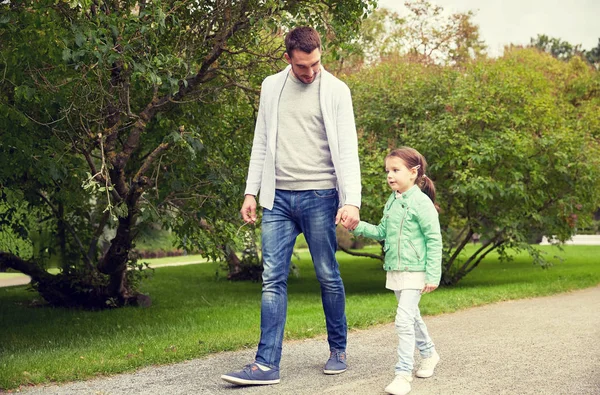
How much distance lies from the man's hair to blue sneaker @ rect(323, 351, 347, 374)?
2.01 meters

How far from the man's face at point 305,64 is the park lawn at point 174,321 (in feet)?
7.93

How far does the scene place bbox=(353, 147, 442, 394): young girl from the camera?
482cm

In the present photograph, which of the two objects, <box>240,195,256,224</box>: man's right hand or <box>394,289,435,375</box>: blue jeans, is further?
<box>240,195,256,224</box>: man's right hand

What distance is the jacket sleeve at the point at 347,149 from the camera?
5027 mm

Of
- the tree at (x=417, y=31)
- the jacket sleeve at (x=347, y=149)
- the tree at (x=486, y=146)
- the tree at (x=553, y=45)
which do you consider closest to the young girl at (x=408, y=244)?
the jacket sleeve at (x=347, y=149)

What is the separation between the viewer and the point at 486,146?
12.6m

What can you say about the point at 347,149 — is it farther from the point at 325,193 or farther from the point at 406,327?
the point at 406,327

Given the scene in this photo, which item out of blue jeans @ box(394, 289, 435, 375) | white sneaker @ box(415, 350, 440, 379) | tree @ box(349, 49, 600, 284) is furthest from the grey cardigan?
tree @ box(349, 49, 600, 284)

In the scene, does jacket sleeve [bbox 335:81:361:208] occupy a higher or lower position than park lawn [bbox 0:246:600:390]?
higher

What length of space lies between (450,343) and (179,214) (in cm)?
337

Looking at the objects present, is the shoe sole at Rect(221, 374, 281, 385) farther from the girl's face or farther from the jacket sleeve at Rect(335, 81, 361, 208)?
the girl's face

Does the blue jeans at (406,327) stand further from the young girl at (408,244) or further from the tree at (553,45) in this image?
the tree at (553,45)

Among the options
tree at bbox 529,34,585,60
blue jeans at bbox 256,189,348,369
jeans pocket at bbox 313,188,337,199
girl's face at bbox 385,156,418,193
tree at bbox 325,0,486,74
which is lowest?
blue jeans at bbox 256,189,348,369

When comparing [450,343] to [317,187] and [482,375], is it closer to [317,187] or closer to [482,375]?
[482,375]
